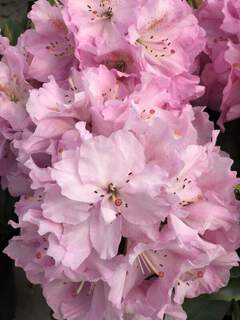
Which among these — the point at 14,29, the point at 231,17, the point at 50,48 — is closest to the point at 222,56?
the point at 231,17

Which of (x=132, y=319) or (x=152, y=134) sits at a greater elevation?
(x=152, y=134)

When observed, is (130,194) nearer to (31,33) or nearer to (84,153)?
(84,153)

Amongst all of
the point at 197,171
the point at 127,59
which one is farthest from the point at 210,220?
the point at 127,59

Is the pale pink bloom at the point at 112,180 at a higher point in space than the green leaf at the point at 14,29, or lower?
higher

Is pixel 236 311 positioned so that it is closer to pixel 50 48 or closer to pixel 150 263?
pixel 150 263

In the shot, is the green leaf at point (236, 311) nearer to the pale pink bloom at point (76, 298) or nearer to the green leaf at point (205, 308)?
the green leaf at point (205, 308)

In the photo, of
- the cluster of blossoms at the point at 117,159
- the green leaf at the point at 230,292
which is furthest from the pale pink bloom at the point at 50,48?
the green leaf at the point at 230,292

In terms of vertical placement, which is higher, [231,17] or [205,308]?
[231,17]
